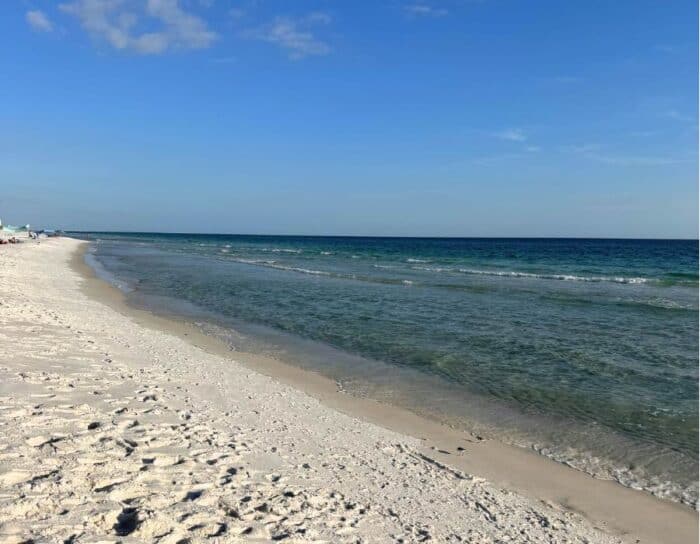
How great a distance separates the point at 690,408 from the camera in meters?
7.86

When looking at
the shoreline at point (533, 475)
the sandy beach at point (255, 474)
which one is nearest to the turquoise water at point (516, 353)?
the shoreline at point (533, 475)

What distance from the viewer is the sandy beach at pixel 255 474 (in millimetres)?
3871

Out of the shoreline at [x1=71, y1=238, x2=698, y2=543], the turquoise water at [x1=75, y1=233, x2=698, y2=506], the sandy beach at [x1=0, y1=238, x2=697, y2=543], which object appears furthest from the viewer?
the turquoise water at [x1=75, y1=233, x2=698, y2=506]

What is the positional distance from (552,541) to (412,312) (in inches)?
487

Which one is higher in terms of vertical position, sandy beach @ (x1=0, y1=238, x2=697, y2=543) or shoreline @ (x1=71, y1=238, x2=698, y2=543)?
sandy beach @ (x1=0, y1=238, x2=697, y2=543)

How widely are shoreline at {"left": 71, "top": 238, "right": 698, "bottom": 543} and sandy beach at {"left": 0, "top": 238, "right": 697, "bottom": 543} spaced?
23 mm

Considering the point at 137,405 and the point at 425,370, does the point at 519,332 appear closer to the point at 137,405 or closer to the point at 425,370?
the point at 425,370

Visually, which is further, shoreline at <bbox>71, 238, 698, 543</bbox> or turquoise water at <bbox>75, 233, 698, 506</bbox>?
turquoise water at <bbox>75, 233, 698, 506</bbox>

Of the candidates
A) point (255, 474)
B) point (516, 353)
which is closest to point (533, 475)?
point (255, 474)

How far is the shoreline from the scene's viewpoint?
4.68 m

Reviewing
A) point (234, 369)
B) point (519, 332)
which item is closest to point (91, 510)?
point (234, 369)

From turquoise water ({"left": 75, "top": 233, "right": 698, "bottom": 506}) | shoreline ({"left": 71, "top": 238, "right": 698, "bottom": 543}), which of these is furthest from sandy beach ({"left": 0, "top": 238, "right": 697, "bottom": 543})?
turquoise water ({"left": 75, "top": 233, "right": 698, "bottom": 506})

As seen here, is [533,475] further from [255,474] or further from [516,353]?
[516,353]

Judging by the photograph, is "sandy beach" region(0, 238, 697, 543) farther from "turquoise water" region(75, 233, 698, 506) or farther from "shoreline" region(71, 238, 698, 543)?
"turquoise water" region(75, 233, 698, 506)
